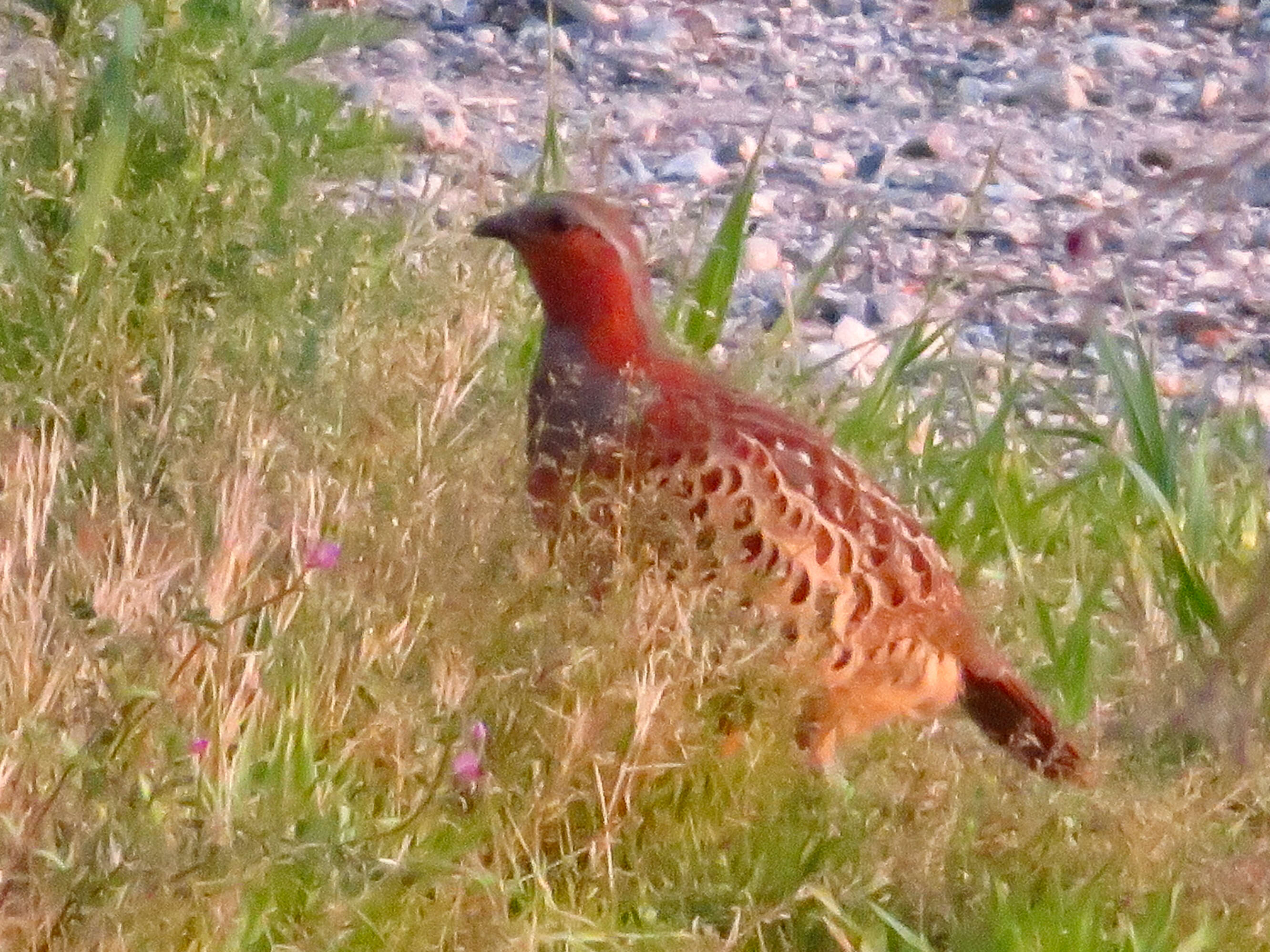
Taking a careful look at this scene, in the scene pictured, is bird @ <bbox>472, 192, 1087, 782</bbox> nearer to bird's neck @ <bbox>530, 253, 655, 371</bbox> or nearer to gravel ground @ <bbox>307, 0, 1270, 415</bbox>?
bird's neck @ <bbox>530, 253, 655, 371</bbox>

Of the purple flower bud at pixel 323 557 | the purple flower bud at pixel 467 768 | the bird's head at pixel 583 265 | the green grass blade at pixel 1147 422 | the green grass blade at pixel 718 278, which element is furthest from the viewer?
the green grass blade at pixel 718 278

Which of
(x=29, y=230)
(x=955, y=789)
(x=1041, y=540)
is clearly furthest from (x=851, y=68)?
(x=955, y=789)

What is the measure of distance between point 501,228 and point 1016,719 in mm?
1283

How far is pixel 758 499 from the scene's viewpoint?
155 inches

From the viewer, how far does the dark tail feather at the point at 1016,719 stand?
3.73m

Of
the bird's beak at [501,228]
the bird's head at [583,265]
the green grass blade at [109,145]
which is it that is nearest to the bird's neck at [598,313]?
the bird's head at [583,265]

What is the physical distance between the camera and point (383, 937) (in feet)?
9.77

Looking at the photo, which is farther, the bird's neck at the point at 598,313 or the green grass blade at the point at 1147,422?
the green grass blade at the point at 1147,422

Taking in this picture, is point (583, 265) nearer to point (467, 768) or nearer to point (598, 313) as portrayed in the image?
point (598, 313)

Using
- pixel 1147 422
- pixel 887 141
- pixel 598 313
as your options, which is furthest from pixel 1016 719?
pixel 887 141

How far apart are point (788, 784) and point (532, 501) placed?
2.30 feet

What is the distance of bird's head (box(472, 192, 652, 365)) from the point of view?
421 cm

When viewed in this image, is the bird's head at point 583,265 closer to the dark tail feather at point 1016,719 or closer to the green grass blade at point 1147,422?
the dark tail feather at point 1016,719

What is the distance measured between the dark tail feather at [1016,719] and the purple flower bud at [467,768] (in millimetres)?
1011
